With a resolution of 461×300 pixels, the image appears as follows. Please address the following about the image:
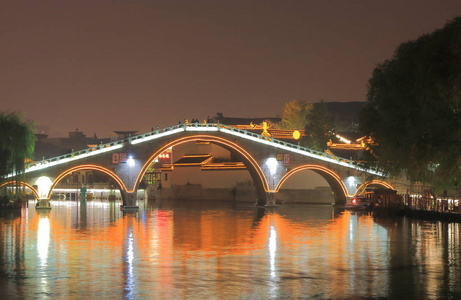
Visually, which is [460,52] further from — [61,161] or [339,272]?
[61,161]

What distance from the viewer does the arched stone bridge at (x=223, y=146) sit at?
62469mm

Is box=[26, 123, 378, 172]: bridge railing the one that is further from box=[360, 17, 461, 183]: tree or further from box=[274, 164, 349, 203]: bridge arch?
box=[360, 17, 461, 183]: tree

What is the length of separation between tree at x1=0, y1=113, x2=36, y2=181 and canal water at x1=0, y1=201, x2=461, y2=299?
1779cm

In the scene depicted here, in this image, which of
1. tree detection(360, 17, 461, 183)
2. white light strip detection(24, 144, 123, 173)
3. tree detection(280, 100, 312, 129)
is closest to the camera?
tree detection(360, 17, 461, 183)

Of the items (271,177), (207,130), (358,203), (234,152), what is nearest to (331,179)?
(271,177)

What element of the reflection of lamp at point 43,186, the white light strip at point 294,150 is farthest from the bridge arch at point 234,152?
the reflection of lamp at point 43,186

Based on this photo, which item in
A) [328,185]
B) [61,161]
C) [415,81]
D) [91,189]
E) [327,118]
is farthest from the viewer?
[91,189]

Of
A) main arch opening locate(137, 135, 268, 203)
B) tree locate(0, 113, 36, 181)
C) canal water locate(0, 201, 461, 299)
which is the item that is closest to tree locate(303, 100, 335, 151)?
main arch opening locate(137, 135, 268, 203)

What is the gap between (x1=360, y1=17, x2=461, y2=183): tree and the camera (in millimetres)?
32469

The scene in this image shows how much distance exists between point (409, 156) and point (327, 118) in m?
52.2

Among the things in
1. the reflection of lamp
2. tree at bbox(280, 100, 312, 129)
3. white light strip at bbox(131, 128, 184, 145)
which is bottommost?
the reflection of lamp

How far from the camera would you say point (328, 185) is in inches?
3196

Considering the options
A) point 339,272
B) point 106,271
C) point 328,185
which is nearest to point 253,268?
point 339,272

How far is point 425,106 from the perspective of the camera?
1348 inches
